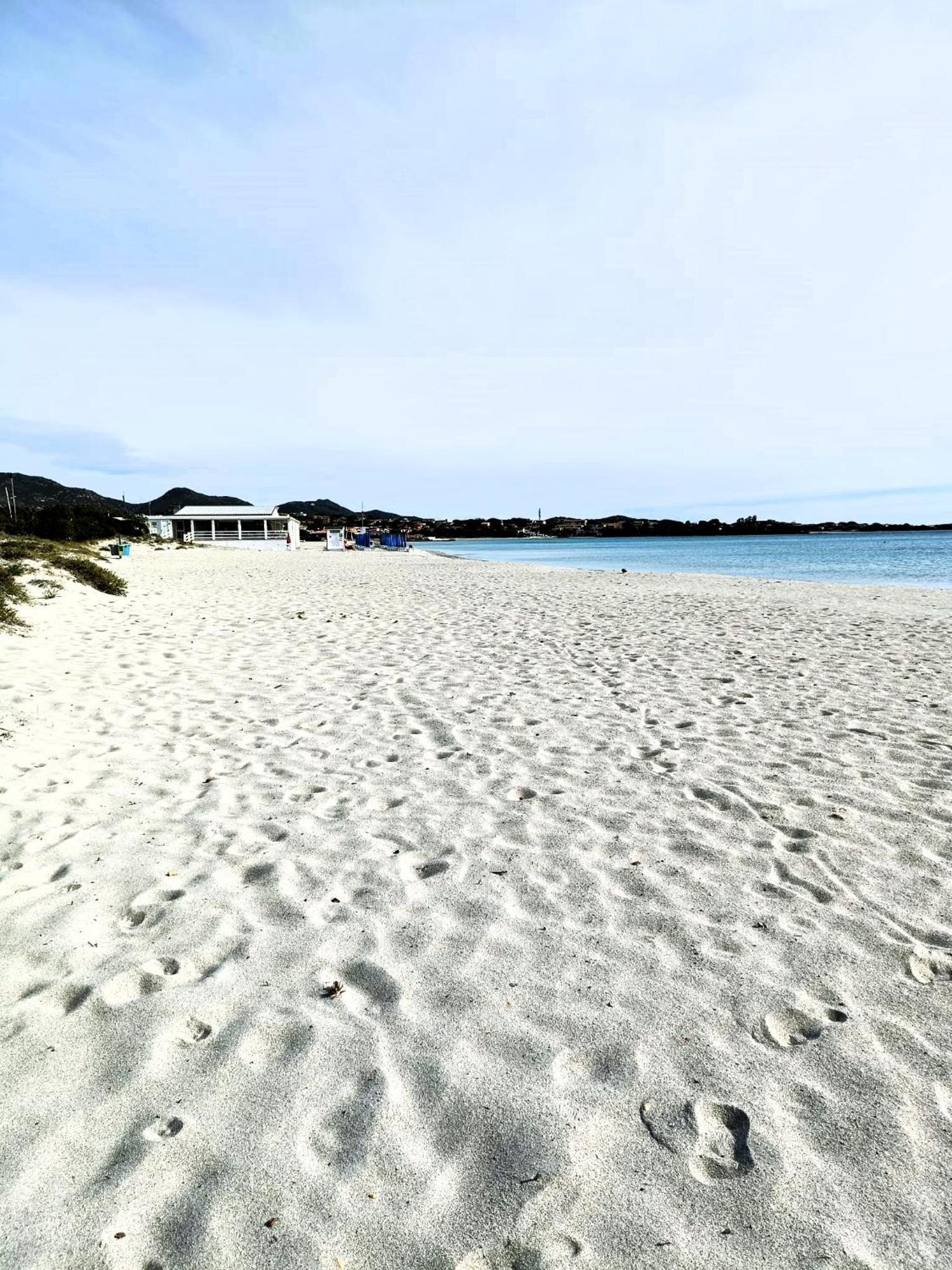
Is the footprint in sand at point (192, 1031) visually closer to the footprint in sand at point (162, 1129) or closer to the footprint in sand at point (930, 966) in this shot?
the footprint in sand at point (162, 1129)

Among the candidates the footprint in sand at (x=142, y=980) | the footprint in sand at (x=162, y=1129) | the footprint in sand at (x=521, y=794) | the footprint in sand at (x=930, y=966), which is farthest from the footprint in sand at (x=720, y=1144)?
the footprint in sand at (x=521, y=794)

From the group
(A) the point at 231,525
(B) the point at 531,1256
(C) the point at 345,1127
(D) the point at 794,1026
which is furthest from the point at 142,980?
(A) the point at 231,525

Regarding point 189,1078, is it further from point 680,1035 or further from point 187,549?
point 187,549

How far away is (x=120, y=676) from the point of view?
7609 mm

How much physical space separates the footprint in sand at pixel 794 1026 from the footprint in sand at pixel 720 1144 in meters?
0.36

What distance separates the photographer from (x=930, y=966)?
2818 millimetres

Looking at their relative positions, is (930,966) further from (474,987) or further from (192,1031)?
(192,1031)

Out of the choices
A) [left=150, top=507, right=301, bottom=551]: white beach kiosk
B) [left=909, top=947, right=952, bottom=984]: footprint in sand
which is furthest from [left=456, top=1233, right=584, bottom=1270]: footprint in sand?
[left=150, top=507, right=301, bottom=551]: white beach kiosk

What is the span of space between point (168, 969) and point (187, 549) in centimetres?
4873

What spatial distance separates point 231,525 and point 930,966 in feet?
237

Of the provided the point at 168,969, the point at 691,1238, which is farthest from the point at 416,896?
the point at 691,1238

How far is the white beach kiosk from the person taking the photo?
Result: 6656cm

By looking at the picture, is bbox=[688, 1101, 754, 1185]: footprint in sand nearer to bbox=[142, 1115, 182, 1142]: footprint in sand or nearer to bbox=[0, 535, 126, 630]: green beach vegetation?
bbox=[142, 1115, 182, 1142]: footprint in sand

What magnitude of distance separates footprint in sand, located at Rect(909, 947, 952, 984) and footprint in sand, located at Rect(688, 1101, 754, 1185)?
1.10 metres
